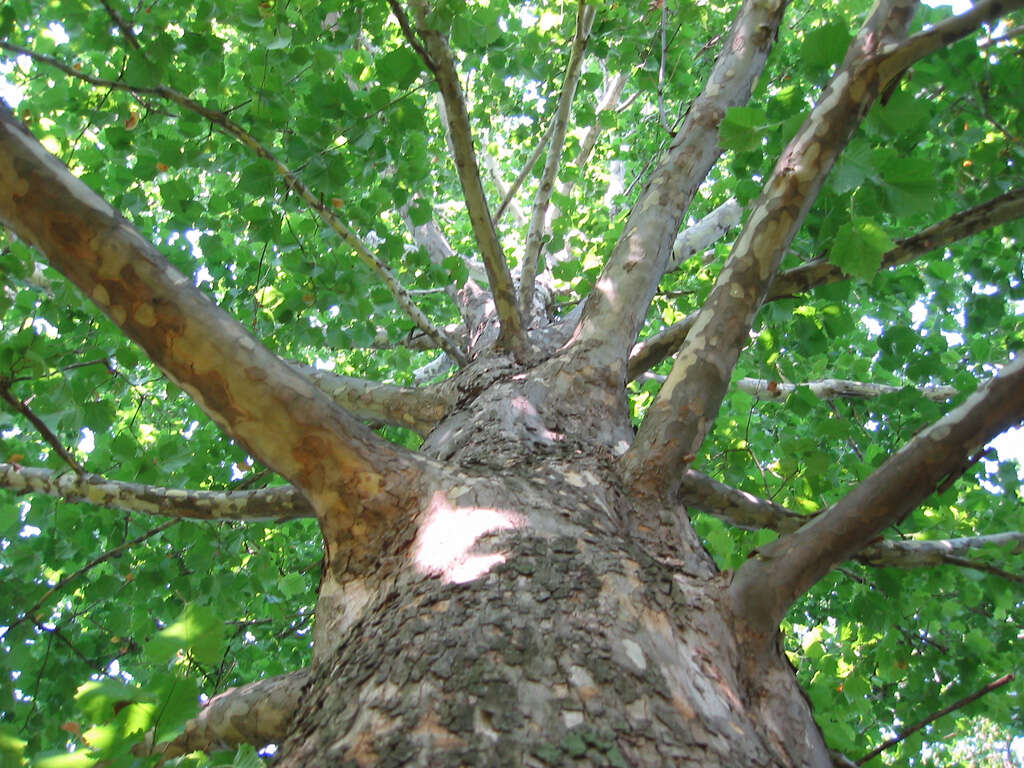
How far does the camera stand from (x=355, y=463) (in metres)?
1.44

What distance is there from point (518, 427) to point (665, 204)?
1.07 m

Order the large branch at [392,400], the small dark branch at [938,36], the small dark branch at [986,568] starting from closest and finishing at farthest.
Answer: the small dark branch at [938,36]
the small dark branch at [986,568]
the large branch at [392,400]

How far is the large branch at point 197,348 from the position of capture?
138cm

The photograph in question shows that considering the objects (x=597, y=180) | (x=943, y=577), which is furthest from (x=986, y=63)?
(x=597, y=180)

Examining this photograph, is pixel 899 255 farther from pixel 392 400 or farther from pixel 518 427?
pixel 392 400

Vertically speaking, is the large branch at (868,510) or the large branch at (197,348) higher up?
the large branch at (197,348)

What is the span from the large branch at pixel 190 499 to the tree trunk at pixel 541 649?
0.76 m

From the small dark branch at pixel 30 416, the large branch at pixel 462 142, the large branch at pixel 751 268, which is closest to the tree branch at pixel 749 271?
the large branch at pixel 751 268

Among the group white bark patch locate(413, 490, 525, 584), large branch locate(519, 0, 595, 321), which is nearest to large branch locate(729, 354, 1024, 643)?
white bark patch locate(413, 490, 525, 584)

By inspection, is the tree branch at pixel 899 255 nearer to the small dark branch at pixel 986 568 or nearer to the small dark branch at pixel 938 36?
the small dark branch at pixel 938 36

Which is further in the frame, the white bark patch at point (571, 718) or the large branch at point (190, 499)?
the large branch at point (190, 499)

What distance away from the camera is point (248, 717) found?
1479 millimetres

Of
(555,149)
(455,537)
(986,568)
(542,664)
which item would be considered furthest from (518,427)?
(555,149)

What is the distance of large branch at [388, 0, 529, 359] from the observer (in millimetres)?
1913
